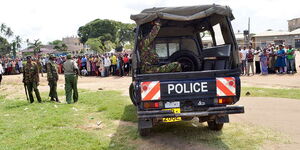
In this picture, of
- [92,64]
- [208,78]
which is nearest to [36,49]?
[92,64]

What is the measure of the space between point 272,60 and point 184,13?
12.2 metres

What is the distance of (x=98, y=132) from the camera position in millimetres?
6215

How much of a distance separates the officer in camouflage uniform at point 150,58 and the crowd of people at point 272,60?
1134cm

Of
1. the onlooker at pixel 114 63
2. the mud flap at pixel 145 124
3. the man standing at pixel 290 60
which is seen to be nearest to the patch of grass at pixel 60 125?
the mud flap at pixel 145 124

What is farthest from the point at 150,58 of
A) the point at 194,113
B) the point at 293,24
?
the point at 293,24

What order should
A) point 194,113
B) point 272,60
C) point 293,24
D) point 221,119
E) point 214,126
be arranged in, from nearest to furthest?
point 194,113
point 221,119
point 214,126
point 272,60
point 293,24

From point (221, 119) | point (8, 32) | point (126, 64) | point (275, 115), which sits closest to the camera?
point (221, 119)

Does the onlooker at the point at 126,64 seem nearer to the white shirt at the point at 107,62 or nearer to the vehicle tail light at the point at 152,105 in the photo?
the white shirt at the point at 107,62

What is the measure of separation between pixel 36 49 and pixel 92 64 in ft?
187

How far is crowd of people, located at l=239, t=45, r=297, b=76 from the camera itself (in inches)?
588

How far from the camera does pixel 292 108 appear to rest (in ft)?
25.1

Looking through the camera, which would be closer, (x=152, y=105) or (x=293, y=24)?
(x=152, y=105)

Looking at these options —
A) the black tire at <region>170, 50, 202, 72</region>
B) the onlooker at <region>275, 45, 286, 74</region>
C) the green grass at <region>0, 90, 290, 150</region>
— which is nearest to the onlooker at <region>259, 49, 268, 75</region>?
the onlooker at <region>275, 45, 286, 74</region>

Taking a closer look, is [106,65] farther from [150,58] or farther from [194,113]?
[194,113]
